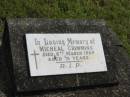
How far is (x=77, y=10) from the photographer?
7.57m

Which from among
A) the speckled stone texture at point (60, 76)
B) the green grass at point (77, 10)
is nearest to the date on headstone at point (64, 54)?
the speckled stone texture at point (60, 76)

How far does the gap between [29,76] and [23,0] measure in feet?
Result: 10.7

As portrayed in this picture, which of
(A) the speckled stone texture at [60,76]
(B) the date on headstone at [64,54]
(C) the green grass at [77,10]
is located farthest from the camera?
(C) the green grass at [77,10]

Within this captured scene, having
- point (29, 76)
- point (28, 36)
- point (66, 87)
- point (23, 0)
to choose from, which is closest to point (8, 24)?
point (28, 36)

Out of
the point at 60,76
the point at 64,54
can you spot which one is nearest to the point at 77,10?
the point at 64,54

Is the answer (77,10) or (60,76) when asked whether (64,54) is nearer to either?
(60,76)

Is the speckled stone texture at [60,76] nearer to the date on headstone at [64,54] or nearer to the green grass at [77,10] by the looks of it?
the date on headstone at [64,54]

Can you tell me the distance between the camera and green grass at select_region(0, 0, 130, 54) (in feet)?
23.3

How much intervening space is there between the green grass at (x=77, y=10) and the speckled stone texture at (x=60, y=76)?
67.1 inches

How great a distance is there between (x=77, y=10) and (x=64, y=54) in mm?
3008

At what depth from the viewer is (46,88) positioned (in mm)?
4441

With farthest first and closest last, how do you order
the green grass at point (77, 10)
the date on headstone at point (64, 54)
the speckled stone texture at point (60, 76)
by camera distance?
1. the green grass at point (77, 10)
2. the date on headstone at point (64, 54)
3. the speckled stone texture at point (60, 76)

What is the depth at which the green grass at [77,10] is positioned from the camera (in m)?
7.09

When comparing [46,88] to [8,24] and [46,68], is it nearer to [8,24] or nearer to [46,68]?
[46,68]
